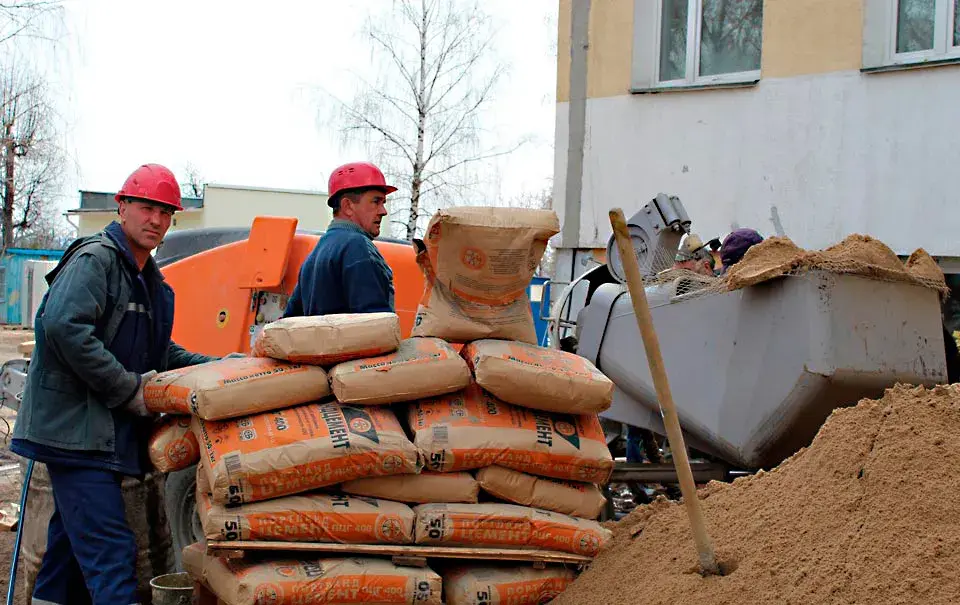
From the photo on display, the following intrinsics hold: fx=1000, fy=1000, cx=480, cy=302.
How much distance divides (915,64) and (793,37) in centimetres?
118

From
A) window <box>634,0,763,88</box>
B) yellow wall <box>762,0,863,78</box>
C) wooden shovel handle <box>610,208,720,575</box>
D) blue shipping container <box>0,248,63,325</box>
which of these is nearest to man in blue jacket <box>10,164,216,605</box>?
wooden shovel handle <box>610,208,720,575</box>

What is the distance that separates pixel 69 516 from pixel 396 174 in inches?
667

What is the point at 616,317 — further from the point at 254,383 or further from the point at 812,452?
the point at 254,383

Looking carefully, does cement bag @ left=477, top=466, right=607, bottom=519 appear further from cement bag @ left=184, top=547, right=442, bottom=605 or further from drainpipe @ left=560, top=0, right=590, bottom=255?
drainpipe @ left=560, top=0, right=590, bottom=255

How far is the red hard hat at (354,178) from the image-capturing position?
4.64 m

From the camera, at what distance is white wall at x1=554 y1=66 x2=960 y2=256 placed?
26.0 feet

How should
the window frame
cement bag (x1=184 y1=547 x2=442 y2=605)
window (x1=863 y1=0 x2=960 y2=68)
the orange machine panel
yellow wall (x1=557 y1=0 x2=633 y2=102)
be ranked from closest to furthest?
cement bag (x1=184 y1=547 x2=442 y2=605) < the orange machine panel < window (x1=863 y1=0 x2=960 y2=68) < the window frame < yellow wall (x1=557 y1=0 x2=633 y2=102)

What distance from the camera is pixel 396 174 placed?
20250 millimetres

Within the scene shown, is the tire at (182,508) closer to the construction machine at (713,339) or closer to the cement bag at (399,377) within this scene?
the construction machine at (713,339)

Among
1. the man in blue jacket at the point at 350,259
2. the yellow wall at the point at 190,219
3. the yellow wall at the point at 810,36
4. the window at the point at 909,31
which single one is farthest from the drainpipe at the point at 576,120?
the yellow wall at the point at 190,219

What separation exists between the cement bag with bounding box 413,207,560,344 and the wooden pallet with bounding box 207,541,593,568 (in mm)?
829

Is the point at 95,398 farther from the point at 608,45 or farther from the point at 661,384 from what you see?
the point at 608,45

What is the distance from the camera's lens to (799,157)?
8727 mm

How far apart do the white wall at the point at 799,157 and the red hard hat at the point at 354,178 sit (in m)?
5.10
